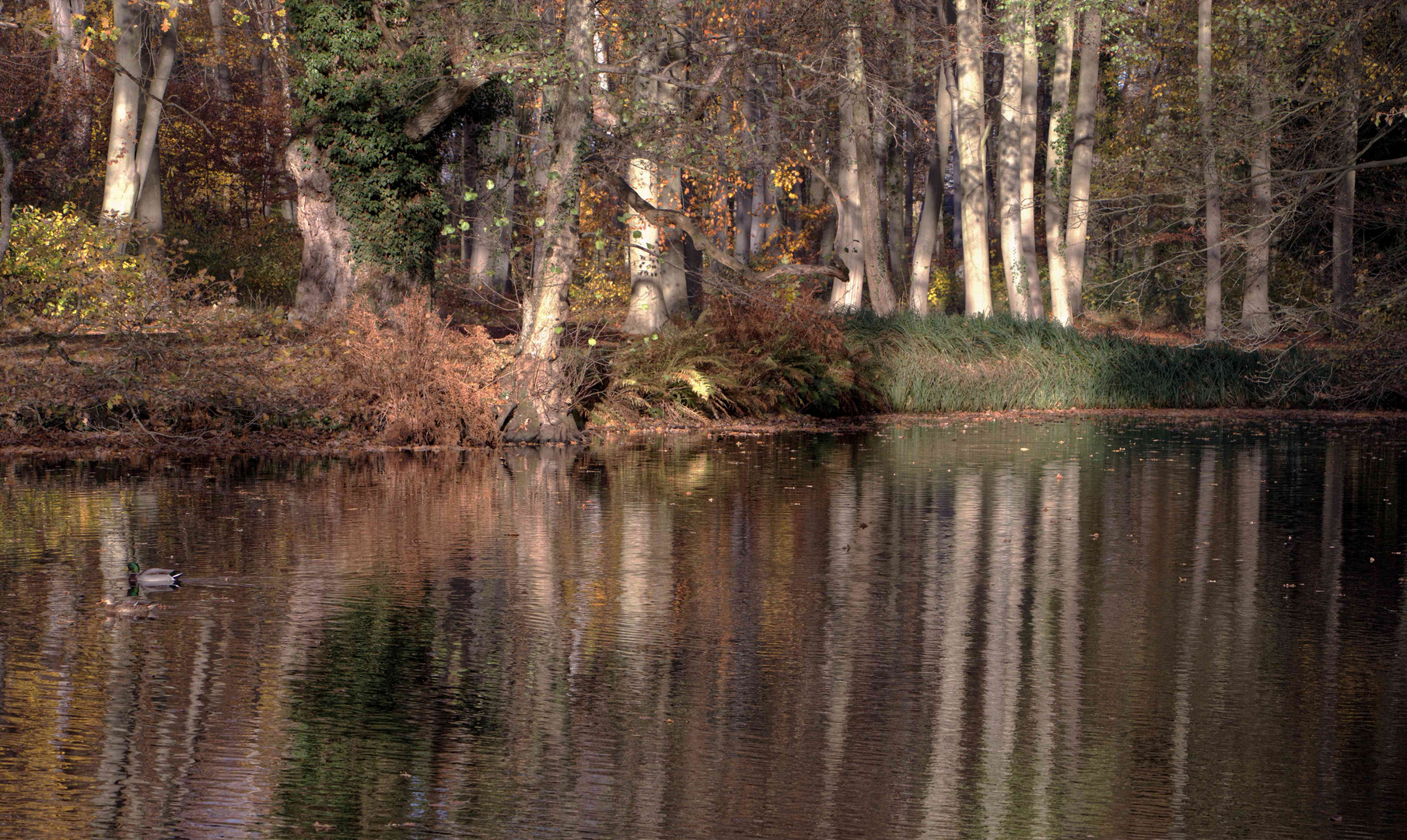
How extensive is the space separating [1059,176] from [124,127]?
26.0 m

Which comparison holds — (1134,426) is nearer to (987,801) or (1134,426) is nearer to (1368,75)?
(1368,75)

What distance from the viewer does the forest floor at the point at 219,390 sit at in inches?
770

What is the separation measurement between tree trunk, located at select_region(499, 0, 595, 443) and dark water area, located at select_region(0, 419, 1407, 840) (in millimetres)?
5689

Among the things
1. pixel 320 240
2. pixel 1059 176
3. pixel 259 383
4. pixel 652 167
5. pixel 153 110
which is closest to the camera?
pixel 259 383

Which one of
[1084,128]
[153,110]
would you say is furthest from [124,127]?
[1084,128]

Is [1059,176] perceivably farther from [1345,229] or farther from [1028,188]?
[1345,229]

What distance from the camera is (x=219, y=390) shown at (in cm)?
2033

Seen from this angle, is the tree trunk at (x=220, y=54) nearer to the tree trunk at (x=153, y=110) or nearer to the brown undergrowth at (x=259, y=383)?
the tree trunk at (x=153, y=110)

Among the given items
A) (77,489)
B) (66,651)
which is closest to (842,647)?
(66,651)

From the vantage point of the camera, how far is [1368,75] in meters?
28.4

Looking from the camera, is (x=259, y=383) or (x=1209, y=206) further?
(x=1209, y=206)

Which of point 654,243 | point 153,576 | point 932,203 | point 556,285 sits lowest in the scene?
point 153,576

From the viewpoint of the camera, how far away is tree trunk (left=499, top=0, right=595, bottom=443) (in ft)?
69.4

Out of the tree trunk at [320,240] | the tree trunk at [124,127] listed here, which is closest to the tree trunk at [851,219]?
the tree trunk at [124,127]
